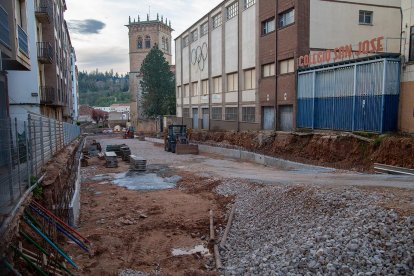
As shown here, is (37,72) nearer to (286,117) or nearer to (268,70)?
(268,70)

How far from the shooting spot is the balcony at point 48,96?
30236 mm

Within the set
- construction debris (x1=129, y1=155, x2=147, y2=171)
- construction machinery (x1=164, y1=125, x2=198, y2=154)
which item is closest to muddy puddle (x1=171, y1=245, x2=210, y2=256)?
construction debris (x1=129, y1=155, x2=147, y2=171)

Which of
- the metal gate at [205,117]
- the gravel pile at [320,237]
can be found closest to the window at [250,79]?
the metal gate at [205,117]

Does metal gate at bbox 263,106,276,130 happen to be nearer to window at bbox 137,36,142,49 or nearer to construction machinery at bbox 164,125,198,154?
construction machinery at bbox 164,125,198,154

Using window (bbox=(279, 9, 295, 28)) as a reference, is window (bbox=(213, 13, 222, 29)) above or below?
above

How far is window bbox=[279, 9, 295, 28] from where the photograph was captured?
2709cm

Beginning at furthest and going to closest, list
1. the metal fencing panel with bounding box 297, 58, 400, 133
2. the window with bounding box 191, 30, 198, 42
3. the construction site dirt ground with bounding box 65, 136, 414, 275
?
the window with bounding box 191, 30, 198, 42
the metal fencing panel with bounding box 297, 58, 400, 133
the construction site dirt ground with bounding box 65, 136, 414, 275

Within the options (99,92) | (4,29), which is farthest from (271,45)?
(99,92)

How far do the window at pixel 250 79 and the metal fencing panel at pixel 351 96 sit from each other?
7415 millimetres

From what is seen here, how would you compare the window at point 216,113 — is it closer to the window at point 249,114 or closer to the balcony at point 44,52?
the window at point 249,114

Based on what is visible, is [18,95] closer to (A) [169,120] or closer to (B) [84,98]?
(A) [169,120]

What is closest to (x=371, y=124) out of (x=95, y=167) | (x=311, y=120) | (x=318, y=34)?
(x=311, y=120)

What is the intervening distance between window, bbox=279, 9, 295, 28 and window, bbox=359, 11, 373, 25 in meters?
6.01

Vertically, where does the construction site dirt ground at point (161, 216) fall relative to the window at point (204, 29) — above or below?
below
